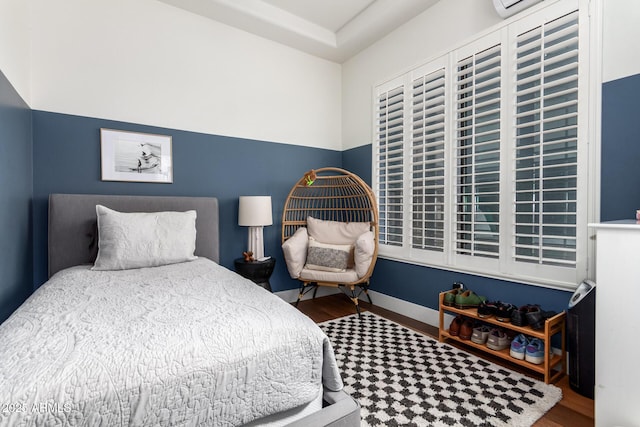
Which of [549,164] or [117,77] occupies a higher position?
[117,77]

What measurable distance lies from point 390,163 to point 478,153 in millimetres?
1022

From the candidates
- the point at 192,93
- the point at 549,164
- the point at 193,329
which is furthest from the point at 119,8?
the point at 549,164

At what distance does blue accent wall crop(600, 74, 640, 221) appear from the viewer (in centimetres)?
173

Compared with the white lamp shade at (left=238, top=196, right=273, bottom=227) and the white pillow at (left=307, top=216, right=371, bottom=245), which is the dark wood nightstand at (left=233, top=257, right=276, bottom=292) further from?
the white pillow at (left=307, top=216, right=371, bottom=245)

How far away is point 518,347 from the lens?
6.50ft

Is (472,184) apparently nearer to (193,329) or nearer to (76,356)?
(193,329)

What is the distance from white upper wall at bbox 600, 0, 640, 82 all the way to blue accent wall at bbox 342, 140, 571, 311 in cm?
140

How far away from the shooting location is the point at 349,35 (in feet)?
11.1

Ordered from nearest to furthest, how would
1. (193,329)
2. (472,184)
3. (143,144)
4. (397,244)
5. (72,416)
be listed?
1. (72,416)
2. (193,329)
3. (472,184)
4. (143,144)
5. (397,244)

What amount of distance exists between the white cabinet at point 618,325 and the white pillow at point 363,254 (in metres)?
1.72

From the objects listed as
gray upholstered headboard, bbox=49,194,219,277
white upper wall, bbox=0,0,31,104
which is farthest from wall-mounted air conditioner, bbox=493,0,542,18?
white upper wall, bbox=0,0,31,104

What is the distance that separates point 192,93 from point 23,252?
1.90 metres

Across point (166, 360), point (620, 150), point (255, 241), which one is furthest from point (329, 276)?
point (620, 150)

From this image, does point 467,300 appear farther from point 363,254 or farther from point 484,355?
point 363,254
